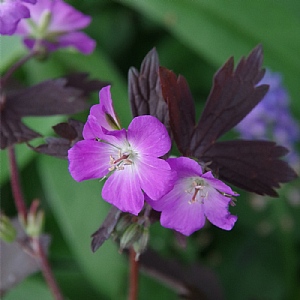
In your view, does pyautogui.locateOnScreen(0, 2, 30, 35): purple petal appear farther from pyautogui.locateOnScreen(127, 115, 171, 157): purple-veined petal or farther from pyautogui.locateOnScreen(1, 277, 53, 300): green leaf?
pyautogui.locateOnScreen(1, 277, 53, 300): green leaf

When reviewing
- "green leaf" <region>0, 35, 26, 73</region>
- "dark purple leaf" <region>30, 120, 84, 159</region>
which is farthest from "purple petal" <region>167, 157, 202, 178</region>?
"green leaf" <region>0, 35, 26, 73</region>

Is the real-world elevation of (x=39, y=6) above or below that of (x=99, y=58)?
above

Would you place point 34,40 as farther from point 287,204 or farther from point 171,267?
point 287,204

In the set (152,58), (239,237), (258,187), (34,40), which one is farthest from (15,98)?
(239,237)

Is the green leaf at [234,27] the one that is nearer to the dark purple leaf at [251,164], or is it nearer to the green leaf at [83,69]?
the green leaf at [83,69]

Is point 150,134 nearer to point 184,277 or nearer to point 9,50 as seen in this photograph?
point 184,277

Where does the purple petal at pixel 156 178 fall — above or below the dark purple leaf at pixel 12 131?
above

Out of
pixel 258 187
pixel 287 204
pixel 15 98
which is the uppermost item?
pixel 258 187

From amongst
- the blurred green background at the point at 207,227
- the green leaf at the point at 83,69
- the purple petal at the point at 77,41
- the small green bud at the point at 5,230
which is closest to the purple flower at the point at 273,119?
the blurred green background at the point at 207,227
